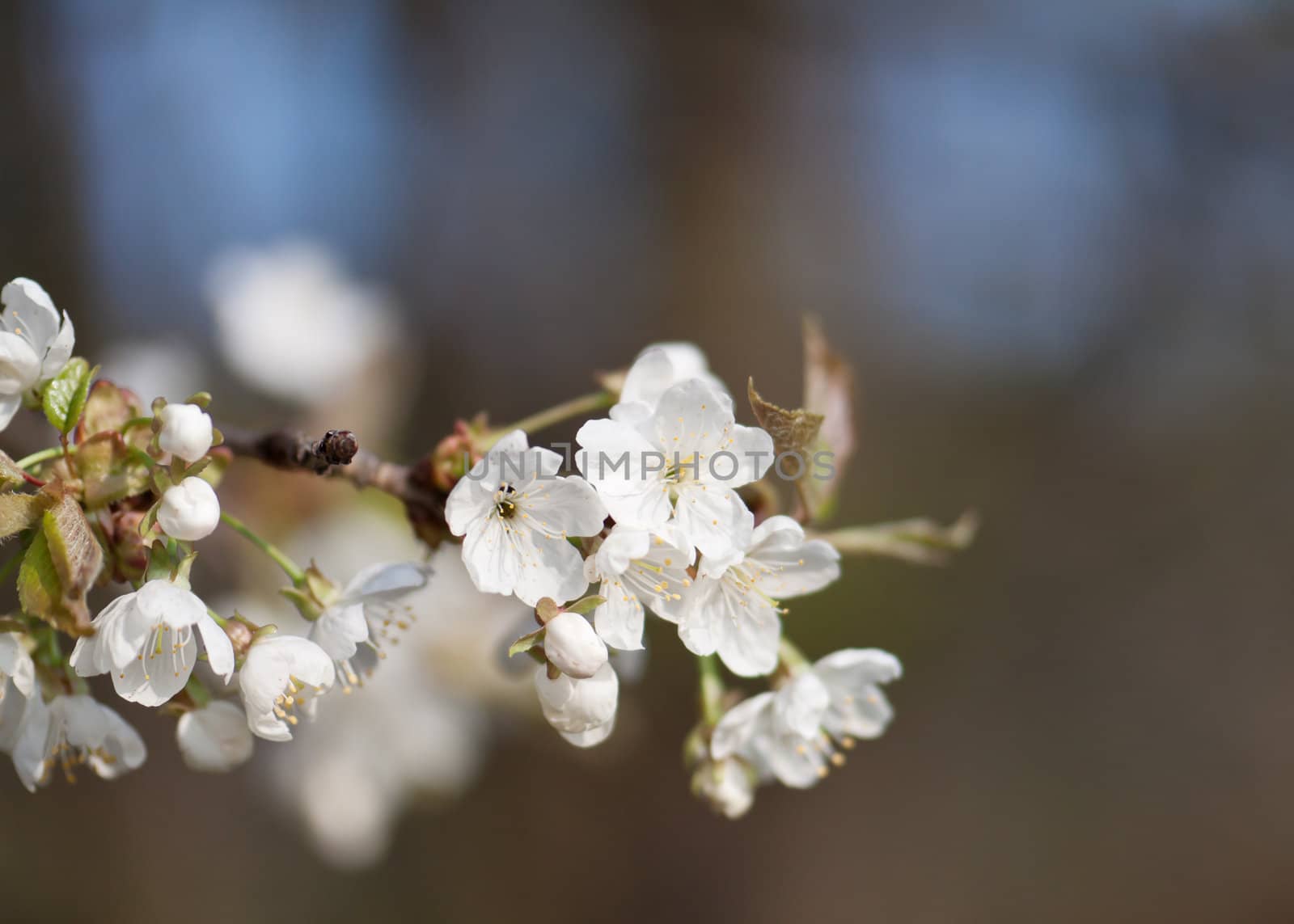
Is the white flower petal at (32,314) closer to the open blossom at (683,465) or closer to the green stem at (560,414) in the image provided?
the green stem at (560,414)

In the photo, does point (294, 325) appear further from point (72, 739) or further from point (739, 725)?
point (739, 725)

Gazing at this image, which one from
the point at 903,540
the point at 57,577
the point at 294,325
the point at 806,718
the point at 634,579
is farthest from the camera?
the point at 294,325

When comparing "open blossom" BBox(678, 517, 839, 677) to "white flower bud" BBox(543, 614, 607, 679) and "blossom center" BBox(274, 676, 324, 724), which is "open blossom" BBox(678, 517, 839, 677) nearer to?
"white flower bud" BBox(543, 614, 607, 679)

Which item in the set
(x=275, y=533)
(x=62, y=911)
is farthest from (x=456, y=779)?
(x=62, y=911)

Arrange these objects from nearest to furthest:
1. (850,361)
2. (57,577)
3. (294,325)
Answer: (57,577)
(294,325)
(850,361)

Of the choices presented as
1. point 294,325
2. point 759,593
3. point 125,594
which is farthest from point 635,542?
point 294,325

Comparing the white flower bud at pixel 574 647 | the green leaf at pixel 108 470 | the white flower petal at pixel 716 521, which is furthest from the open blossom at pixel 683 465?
the green leaf at pixel 108 470
